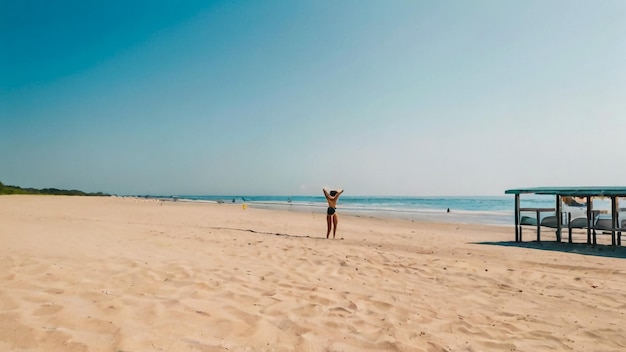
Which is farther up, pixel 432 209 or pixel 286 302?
pixel 286 302

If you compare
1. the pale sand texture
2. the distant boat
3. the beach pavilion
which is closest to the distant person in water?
the pale sand texture

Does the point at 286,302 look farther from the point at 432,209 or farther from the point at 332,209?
the point at 432,209

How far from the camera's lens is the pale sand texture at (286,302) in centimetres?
358

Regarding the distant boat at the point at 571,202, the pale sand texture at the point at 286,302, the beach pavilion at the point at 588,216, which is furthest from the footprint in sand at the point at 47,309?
the distant boat at the point at 571,202

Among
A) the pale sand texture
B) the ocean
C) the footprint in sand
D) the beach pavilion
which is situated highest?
the beach pavilion

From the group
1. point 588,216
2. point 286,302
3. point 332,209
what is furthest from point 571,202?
point 286,302

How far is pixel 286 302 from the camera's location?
4.78m

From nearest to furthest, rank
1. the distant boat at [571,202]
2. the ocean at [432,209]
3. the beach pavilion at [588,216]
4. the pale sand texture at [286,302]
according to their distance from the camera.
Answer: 1. the pale sand texture at [286,302]
2. the beach pavilion at [588,216]
3. the distant boat at [571,202]
4. the ocean at [432,209]

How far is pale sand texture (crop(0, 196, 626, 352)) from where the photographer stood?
11.8 ft

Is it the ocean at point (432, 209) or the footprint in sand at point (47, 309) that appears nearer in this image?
the footprint in sand at point (47, 309)

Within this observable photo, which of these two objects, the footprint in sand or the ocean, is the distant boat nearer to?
the ocean

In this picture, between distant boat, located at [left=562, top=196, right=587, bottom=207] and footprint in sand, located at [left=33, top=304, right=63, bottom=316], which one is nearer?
footprint in sand, located at [left=33, top=304, right=63, bottom=316]

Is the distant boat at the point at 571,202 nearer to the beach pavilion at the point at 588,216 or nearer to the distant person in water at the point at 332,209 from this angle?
the beach pavilion at the point at 588,216

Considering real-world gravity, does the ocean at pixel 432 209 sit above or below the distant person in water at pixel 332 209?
below
